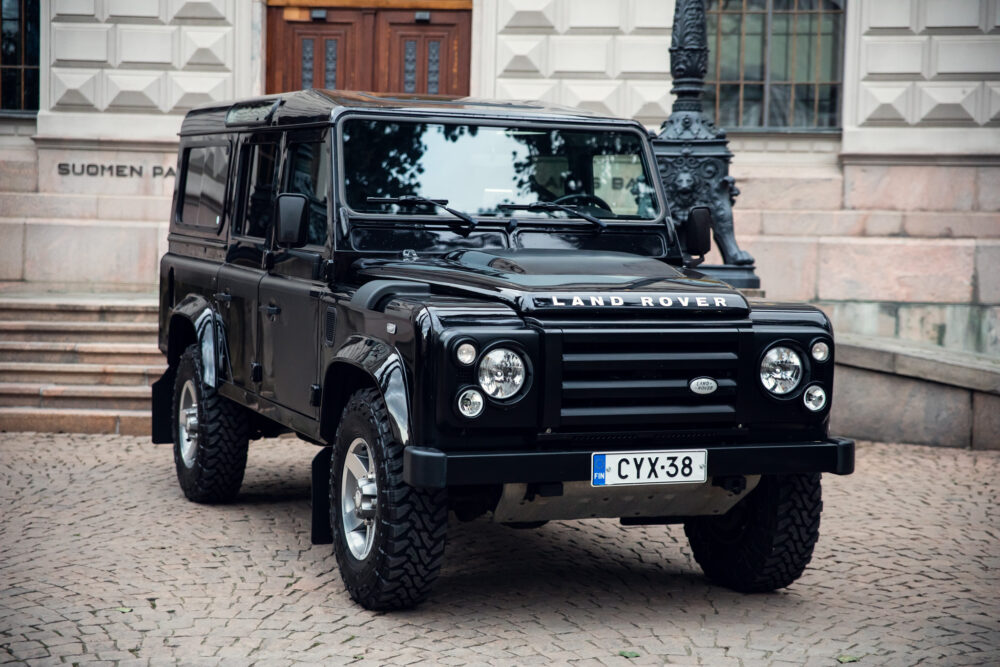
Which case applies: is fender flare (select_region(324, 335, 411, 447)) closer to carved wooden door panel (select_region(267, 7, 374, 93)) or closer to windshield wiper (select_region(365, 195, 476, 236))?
windshield wiper (select_region(365, 195, 476, 236))

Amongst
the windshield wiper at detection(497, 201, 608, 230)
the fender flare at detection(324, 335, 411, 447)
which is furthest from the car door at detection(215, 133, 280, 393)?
the fender flare at detection(324, 335, 411, 447)

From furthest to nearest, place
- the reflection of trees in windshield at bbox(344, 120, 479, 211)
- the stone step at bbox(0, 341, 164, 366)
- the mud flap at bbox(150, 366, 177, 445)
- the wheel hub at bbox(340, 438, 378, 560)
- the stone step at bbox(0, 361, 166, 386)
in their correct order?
the stone step at bbox(0, 341, 164, 366)
the stone step at bbox(0, 361, 166, 386)
the mud flap at bbox(150, 366, 177, 445)
the reflection of trees in windshield at bbox(344, 120, 479, 211)
the wheel hub at bbox(340, 438, 378, 560)

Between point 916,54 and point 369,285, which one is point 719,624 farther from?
point 916,54

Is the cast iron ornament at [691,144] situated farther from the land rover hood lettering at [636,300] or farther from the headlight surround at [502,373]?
the headlight surround at [502,373]

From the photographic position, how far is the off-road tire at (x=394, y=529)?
5.06 metres

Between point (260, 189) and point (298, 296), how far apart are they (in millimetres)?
998

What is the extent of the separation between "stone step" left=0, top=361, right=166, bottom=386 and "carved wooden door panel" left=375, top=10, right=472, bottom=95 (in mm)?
5484

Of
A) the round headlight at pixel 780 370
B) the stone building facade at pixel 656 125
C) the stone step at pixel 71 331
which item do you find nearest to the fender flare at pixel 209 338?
the round headlight at pixel 780 370

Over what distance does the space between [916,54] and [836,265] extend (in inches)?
92.9

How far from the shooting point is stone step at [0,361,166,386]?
1035 cm

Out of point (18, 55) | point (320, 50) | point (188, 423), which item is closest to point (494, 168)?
point (188, 423)

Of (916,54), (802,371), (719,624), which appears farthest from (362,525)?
(916,54)

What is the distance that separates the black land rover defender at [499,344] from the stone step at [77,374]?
11.2ft

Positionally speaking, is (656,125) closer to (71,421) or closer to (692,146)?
(692,146)
